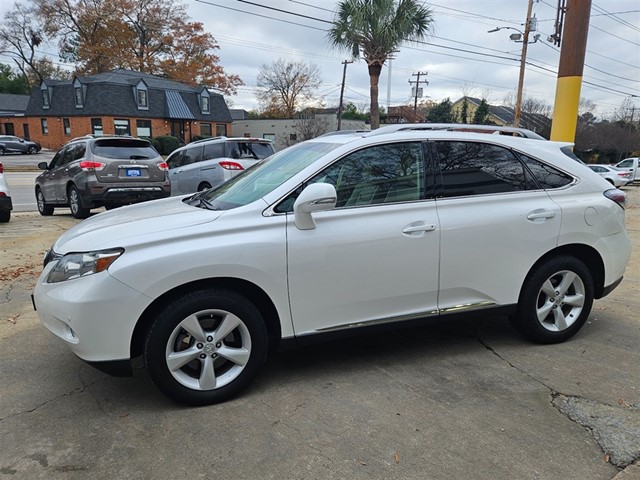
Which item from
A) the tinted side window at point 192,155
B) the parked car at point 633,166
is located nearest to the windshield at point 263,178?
the tinted side window at point 192,155

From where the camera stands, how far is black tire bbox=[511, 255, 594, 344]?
3.79 m

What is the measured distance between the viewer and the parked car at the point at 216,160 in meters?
11.0

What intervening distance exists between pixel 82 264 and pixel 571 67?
8.07m

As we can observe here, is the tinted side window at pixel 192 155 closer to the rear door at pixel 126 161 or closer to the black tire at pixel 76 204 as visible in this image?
the rear door at pixel 126 161

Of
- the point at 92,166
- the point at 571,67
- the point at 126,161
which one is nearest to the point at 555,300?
the point at 571,67

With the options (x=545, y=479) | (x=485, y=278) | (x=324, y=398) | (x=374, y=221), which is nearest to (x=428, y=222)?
(x=374, y=221)

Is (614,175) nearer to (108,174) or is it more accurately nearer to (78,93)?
(108,174)

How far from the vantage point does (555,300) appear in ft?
12.7

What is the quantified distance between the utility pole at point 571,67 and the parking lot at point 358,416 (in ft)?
17.0

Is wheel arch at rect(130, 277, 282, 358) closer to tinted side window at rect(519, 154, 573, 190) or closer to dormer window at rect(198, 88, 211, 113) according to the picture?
tinted side window at rect(519, 154, 573, 190)

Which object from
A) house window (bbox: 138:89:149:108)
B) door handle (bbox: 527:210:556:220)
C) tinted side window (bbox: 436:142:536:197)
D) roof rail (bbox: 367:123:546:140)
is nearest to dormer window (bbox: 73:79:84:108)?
house window (bbox: 138:89:149:108)

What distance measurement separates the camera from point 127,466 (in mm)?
2434

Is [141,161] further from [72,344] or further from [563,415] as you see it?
[563,415]

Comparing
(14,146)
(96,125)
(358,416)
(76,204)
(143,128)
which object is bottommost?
(358,416)
